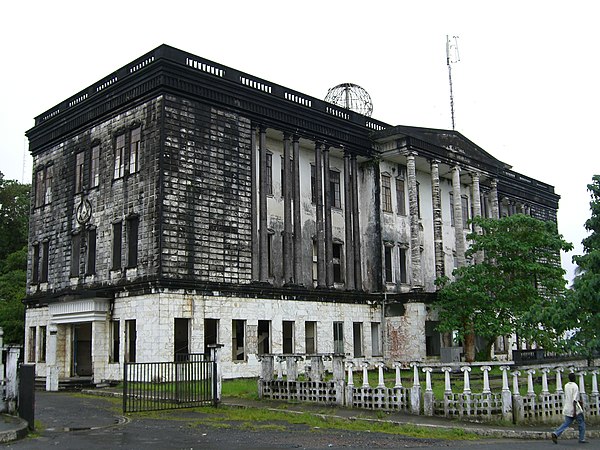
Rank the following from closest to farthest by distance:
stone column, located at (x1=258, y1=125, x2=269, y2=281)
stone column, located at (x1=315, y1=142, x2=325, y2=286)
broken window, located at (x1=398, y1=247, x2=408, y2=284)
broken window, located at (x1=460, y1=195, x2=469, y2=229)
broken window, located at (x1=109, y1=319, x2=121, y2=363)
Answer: broken window, located at (x1=109, y1=319, x2=121, y2=363), stone column, located at (x1=258, y1=125, x2=269, y2=281), stone column, located at (x1=315, y1=142, x2=325, y2=286), broken window, located at (x1=398, y1=247, x2=408, y2=284), broken window, located at (x1=460, y1=195, x2=469, y2=229)

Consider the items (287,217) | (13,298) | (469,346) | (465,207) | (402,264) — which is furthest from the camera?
(465,207)

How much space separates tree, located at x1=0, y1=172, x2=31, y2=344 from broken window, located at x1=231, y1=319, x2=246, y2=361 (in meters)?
18.1

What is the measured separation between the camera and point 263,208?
30.9 meters

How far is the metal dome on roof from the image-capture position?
3897cm

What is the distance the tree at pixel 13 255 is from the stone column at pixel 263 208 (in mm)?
18382

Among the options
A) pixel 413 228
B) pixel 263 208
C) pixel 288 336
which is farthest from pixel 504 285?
pixel 263 208

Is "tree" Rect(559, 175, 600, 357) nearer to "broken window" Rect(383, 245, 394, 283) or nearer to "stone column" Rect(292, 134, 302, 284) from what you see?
"stone column" Rect(292, 134, 302, 284)

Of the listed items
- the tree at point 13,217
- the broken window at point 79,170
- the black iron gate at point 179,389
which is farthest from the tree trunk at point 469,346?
the tree at point 13,217

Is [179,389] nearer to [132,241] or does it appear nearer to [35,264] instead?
[132,241]

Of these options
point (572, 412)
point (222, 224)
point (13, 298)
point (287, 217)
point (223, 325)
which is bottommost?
point (572, 412)

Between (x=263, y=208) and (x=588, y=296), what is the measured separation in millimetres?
15776

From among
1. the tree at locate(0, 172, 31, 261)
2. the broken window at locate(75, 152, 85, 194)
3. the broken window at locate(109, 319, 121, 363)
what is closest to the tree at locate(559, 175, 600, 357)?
the broken window at locate(109, 319, 121, 363)

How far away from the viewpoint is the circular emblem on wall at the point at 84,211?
3114 centimetres

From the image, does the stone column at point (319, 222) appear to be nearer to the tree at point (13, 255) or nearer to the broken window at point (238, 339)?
the broken window at point (238, 339)
